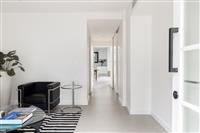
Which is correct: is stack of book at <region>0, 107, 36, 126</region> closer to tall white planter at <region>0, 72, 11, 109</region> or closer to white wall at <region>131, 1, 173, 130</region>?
white wall at <region>131, 1, 173, 130</region>

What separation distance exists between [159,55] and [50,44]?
10.5ft

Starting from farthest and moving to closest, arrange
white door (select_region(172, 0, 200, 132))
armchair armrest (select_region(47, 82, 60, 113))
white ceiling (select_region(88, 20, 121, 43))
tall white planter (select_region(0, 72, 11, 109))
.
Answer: white ceiling (select_region(88, 20, 121, 43)) → tall white planter (select_region(0, 72, 11, 109)) → armchair armrest (select_region(47, 82, 60, 113)) → white door (select_region(172, 0, 200, 132))

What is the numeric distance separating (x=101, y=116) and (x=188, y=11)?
357cm

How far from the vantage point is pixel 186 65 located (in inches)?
59.3

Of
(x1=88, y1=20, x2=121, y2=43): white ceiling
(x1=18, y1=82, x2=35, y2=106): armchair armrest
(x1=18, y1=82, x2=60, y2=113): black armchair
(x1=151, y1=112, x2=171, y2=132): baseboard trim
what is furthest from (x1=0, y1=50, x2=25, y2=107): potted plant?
(x1=151, y1=112, x2=171, y2=132): baseboard trim

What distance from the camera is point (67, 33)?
19.9ft

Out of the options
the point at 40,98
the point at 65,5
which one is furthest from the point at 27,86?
the point at 65,5

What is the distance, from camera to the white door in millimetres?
1393

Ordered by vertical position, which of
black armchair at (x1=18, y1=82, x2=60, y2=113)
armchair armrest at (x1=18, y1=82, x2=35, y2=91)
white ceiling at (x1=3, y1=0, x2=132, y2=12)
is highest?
white ceiling at (x1=3, y1=0, x2=132, y2=12)

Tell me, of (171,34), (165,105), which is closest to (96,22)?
(165,105)

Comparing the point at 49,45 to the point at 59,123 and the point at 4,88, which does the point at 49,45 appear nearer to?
the point at 4,88

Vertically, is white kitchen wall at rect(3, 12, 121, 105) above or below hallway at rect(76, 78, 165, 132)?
above

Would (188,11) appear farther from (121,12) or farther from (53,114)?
(121,12)

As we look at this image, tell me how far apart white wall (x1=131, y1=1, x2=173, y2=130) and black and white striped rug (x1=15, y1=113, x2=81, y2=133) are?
142 centimetres
